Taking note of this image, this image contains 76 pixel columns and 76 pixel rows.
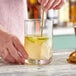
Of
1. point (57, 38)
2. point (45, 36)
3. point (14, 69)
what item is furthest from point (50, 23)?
point (57, 38)

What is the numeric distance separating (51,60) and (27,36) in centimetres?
15

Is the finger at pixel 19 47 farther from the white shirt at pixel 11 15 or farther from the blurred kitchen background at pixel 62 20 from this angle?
the blurred kitchen background at pixel 62 20

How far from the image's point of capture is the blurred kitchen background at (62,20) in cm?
332

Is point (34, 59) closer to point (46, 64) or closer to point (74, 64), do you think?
point (46, 64)

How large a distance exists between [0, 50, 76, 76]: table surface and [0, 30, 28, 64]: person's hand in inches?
1.4

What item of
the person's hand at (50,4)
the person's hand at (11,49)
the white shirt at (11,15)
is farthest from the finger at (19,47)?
the white shirt at (11,15)

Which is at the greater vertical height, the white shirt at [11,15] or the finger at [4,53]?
the white shirt at [11,15]

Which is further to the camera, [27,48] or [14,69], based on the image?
[27,48]

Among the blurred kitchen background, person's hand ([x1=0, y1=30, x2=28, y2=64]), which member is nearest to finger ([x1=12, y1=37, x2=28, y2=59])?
person's hand ([x1=0, y1=30, x2=28, y2=64])

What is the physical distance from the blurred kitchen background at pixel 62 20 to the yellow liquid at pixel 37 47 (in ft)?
5.92

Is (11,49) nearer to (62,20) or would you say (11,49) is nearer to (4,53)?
(4,53)

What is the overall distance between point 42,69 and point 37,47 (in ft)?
0.42

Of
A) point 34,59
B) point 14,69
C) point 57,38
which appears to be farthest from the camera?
point 57,38

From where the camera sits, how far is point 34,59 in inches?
56.6
